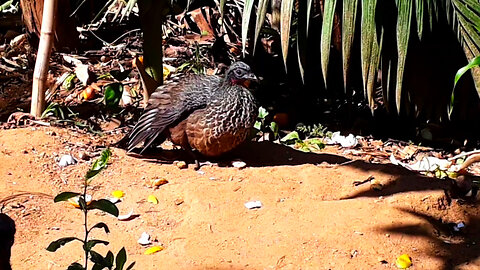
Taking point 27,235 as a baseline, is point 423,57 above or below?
above

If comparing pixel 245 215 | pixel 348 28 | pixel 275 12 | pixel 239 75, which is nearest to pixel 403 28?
pixel 348 28

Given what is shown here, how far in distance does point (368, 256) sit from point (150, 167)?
1.52 meters

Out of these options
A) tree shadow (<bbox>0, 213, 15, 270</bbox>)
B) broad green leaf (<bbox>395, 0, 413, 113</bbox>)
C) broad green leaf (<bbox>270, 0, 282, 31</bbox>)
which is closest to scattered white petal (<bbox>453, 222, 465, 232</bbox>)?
broad green leaf (<bbox>395, 0, 413, 113</bbox>)

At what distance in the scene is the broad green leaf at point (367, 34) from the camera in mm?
4605

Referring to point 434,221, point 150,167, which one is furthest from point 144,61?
point 434,221

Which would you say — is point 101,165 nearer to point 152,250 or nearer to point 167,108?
point 152,250

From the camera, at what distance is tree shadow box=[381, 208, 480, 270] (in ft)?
11.2

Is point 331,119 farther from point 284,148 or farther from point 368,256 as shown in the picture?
point 368,256

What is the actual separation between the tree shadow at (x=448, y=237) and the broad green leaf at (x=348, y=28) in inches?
45.1

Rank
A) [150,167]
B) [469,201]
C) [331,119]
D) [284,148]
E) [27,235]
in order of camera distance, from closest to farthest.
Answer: [27,235] < [469,201] < [150,167] < [284,148] < [331,119]

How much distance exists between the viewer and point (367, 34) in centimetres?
462

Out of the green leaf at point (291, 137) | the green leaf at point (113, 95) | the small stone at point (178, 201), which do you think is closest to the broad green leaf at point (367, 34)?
the green leaf at point (291, 137)

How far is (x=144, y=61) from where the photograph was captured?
5.11 m

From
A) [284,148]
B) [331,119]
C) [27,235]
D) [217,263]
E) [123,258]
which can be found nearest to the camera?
[123,258]
